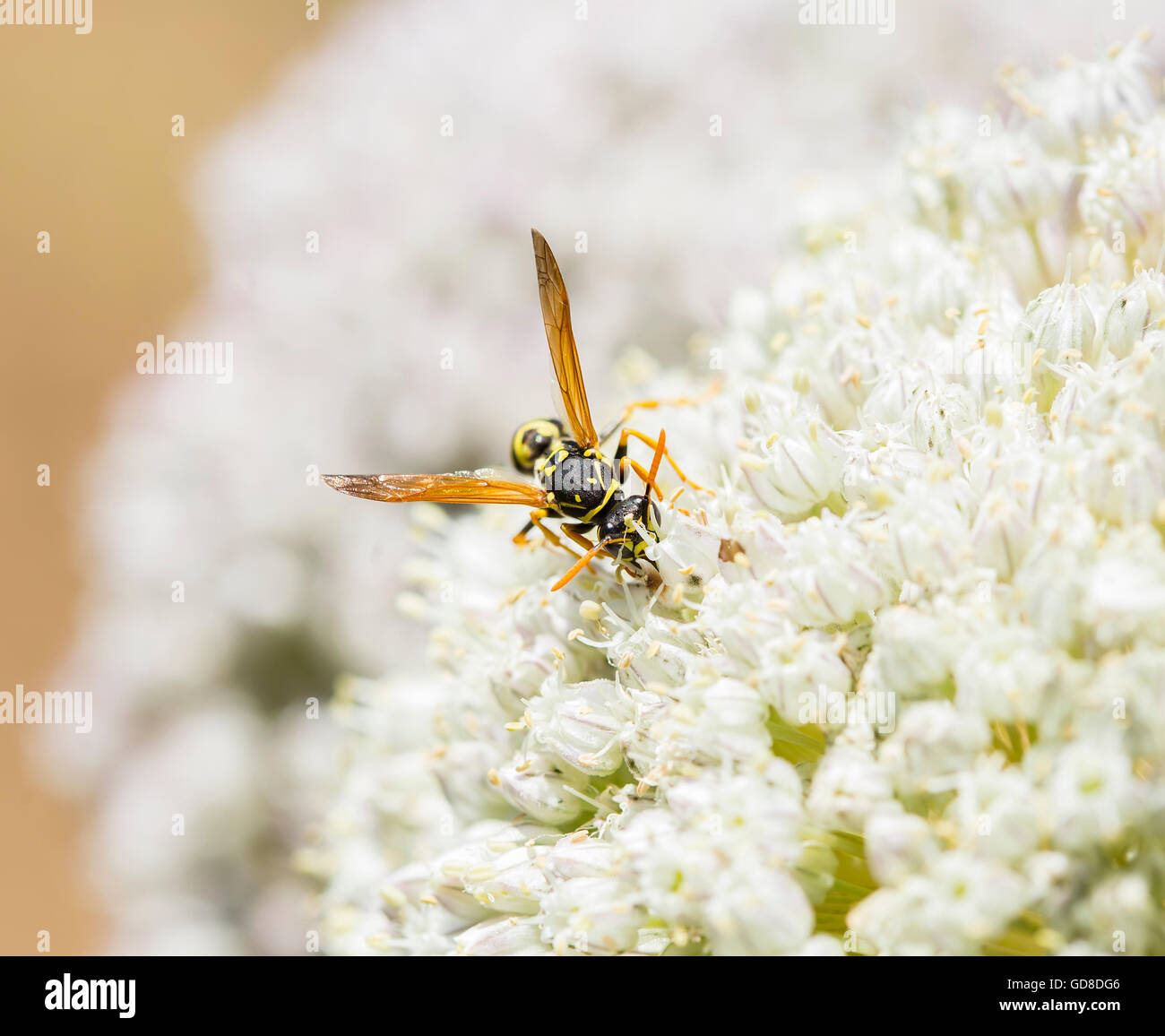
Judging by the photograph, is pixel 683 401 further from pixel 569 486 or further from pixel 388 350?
pixel 388 350

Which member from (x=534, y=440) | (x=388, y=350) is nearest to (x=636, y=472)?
(x=534, y=440)

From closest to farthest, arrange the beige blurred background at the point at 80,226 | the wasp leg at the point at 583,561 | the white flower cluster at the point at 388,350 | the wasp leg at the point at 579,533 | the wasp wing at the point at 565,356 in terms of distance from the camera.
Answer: the wasp leg at the point at 583,561, the wasp leg at the point at 579,533, the wasp wing at the point at 565,356, the white flower cluster at the point at 388,350, the beige blurred background at the point at 80,226

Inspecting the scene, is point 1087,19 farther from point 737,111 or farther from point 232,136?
point 232,136

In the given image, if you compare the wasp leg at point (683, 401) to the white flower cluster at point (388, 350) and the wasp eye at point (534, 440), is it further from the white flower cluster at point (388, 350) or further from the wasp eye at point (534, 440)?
the white flower cluster at point (388, 350)

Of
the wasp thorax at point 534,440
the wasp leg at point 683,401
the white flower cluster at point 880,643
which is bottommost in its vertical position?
the white flower cluster at point 880,643

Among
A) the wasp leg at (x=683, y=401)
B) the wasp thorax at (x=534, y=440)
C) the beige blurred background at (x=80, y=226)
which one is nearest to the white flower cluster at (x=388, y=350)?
the wasp leg at (x=683, y=401)
